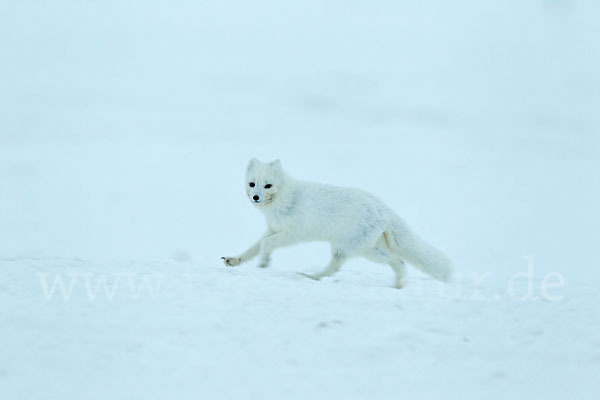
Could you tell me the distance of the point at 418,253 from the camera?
475 centimetres

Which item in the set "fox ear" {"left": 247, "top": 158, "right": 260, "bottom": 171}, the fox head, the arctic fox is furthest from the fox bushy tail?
"fox ear" {"left": 247, "top": 158, "right": 260, "bottom": 171}

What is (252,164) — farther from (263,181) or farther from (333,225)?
(333,225)

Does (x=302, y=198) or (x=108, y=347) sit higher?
(x=302, y=198)

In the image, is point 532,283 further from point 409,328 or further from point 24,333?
point 24,333

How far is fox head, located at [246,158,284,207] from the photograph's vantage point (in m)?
4.58

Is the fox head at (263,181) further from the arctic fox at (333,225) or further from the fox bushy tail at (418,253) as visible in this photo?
the fox bushy tail at (418,253)

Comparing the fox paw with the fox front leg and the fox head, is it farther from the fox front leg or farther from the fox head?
the fox head

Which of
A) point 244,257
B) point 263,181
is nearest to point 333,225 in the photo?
point 263,181

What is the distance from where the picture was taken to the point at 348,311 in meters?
3.65

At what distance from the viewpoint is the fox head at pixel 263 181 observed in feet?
15.0

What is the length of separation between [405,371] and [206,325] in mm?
1080

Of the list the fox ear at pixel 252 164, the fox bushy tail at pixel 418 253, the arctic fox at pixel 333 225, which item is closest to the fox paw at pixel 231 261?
the arctic fox at pixel 333 225

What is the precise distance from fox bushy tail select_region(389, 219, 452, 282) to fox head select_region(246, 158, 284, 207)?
0.92 m

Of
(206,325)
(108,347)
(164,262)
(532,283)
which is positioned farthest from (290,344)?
(532,283)
